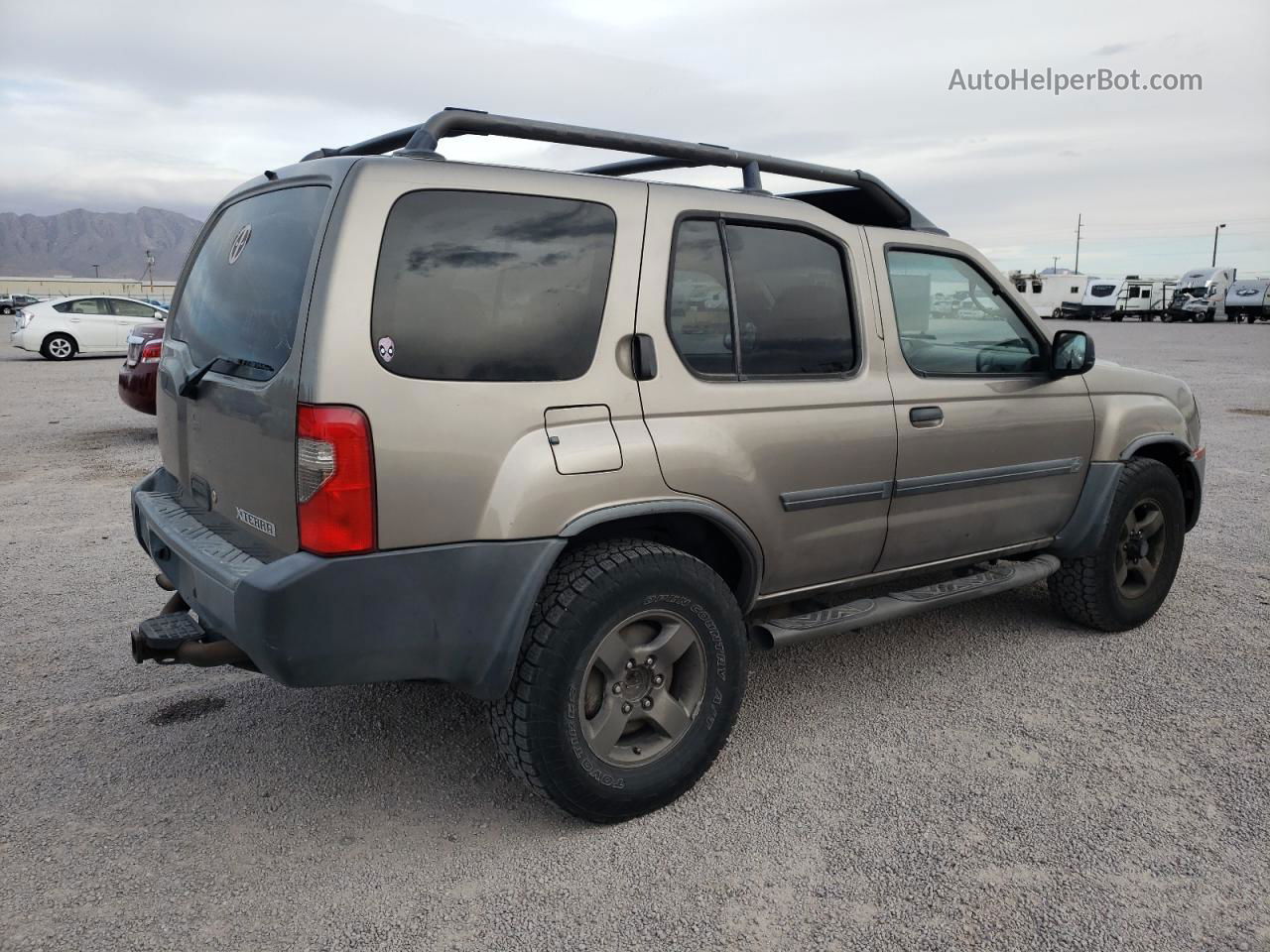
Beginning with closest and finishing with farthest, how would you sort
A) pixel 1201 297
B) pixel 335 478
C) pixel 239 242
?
pixel 335 478
pixel 239 242
pixel 1201 297

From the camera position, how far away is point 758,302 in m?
3.34

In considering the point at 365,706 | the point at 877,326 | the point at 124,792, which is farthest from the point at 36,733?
the point at 877,326

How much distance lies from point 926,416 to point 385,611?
2.15m

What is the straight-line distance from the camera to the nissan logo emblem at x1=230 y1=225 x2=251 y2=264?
3.15m

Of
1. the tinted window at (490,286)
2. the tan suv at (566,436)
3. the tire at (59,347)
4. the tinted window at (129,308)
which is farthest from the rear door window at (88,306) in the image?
the tinted window at (490,286)

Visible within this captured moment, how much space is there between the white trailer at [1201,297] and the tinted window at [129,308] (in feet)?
151

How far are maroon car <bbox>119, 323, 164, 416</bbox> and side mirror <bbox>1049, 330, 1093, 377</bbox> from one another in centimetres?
761

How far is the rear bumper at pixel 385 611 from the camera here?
253 cm

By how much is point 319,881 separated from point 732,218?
2.40m

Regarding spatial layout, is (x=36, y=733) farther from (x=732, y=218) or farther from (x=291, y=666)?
(x=732, y=218)

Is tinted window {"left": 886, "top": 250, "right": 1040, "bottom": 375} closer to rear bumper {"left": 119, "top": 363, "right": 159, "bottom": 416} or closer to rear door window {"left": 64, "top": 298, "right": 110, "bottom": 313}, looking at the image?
rear bumper {"left": 119, "top": 363, "right": 159, "bottom": 416}

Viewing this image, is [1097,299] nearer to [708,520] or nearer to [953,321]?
[953,321]

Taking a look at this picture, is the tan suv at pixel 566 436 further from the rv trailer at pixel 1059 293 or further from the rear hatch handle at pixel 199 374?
the rv trailer at pixel 1059 293

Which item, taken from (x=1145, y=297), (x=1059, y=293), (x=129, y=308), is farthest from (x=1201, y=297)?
(x=129, y=308)
